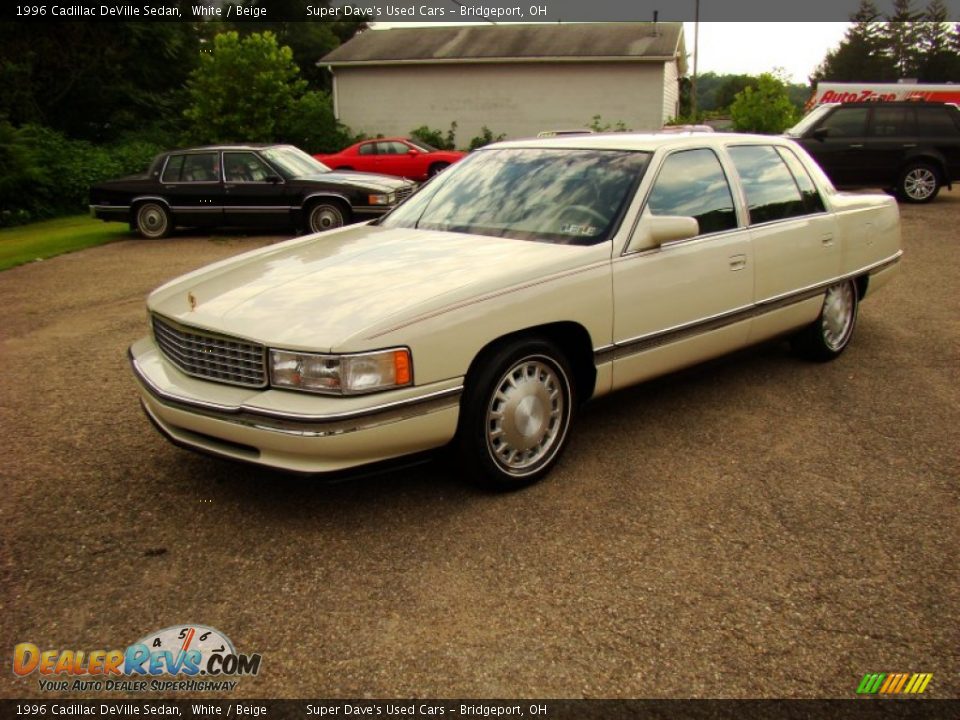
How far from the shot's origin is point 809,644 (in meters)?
2.71

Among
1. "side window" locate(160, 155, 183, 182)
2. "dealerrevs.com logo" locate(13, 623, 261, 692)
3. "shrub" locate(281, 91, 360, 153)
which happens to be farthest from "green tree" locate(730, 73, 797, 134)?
"dealerrevs.com logo" locate(13, 623, 261, 692)

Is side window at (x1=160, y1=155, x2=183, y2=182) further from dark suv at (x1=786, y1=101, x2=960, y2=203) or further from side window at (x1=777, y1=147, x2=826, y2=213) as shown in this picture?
dark suv at (x1=786, y1=101, x2=960, y2=203)

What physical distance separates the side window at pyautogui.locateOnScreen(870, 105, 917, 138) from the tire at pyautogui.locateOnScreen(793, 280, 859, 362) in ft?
35.9

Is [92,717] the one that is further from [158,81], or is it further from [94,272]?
[158,81]

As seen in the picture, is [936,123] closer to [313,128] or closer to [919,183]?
[919,183]

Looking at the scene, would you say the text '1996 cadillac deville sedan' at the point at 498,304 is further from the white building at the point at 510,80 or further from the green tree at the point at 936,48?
the green tree at the point at 936,48

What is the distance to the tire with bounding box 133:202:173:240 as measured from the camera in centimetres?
1329

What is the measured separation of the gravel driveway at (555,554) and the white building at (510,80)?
2398 cm

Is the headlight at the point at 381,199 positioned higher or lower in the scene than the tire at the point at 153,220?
higher

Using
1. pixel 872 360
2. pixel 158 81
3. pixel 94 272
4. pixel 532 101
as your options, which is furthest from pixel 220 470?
pixel 158 81

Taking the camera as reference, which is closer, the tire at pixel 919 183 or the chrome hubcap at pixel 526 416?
the chrome hubcap at pixel 526 416

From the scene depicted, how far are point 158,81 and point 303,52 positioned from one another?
2022 centimetres

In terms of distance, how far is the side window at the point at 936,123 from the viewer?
14.9m

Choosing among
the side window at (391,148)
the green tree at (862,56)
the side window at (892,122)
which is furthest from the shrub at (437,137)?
the green tree at (862,56)
